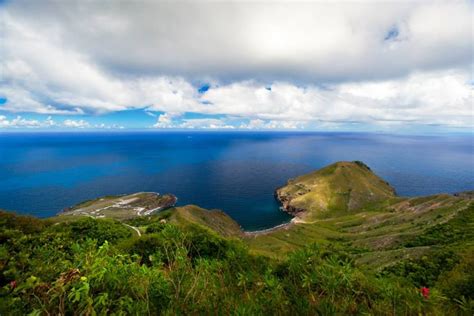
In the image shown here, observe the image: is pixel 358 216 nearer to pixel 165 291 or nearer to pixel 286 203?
pixel 286 203

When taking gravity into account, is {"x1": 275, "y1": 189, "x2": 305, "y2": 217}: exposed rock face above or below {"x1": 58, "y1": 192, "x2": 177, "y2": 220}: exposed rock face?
below

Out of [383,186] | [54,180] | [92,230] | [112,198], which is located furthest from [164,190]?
[383,186]

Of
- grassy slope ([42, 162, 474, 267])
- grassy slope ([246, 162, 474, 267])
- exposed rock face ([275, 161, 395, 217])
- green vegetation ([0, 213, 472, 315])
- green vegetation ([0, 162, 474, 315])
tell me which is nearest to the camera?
green vegetation ([0, 213, 472, 315])

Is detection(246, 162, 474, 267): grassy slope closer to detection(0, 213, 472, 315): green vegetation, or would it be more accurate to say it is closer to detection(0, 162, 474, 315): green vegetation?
detection(0, 162, 474, 315): green vegetation

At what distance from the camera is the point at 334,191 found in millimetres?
148250

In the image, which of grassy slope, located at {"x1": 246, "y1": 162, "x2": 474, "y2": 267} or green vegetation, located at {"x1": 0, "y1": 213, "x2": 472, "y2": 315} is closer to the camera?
green vegetation, located at {"x1": 0, "y1": 213, "x2": 472, "y2": 315}

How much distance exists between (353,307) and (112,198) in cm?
15905

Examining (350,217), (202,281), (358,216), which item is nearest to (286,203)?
(350,217)

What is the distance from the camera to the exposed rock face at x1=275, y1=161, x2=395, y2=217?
138 meters

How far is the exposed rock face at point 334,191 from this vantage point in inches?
5423

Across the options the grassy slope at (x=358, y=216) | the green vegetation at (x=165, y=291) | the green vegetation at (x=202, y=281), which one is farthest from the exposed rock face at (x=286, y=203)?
the green vegetation at (x=165, y=291)

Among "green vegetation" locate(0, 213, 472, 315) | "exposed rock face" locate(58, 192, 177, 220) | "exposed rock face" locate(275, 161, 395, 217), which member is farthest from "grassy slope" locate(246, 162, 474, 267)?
"exposed rock face" locate(58, 192, 177, 220)

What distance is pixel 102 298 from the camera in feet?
13.7

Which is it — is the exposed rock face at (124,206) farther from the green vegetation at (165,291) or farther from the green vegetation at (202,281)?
the green vegetation at (165,291)
